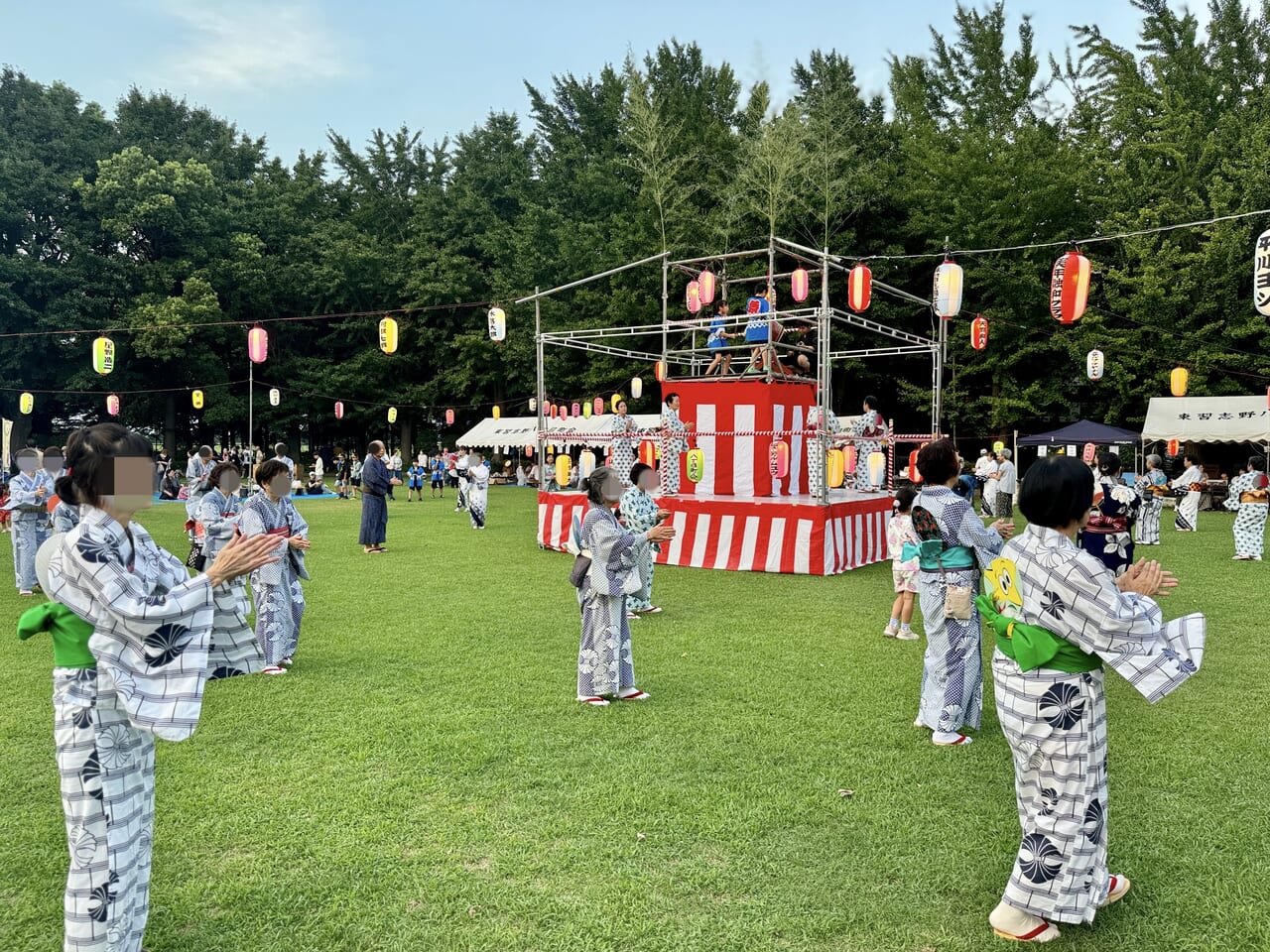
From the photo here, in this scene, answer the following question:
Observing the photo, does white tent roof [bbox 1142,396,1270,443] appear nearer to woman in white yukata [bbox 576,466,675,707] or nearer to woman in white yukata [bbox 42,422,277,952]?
woman in white yukata [bbox 576,466,675,707]

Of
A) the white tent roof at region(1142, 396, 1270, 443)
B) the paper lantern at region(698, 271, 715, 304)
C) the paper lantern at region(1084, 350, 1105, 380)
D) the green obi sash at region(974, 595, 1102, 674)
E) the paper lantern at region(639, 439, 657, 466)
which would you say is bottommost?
the green obi sash at region(974, 595, 1102, 674)

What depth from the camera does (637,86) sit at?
29078mm

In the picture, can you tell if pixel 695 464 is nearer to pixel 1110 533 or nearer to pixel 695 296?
pixel 695 296

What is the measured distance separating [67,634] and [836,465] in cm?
1084

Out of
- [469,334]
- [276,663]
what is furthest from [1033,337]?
[276,663]

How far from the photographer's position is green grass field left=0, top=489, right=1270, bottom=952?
2.97m

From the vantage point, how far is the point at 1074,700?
9.20ft

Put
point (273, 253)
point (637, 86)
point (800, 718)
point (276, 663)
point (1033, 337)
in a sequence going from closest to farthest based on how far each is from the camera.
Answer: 1. point (800, 718)
2. point (276, 663)
3. point (1033, 337)
4. point (637, 86)
5. point (273, 253)

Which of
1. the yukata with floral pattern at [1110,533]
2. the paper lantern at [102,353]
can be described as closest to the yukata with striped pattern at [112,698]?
the yukata with floral pattern at [1110,533]

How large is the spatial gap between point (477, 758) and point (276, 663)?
259 cm

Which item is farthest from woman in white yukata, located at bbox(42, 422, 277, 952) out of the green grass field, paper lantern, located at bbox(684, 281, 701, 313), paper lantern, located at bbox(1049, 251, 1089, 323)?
paper lantern, located at bbox(684, 281, 701, 313)

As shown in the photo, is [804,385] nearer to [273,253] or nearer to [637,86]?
[637,86]

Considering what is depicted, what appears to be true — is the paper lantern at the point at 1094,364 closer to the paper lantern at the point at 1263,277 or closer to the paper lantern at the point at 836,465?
the paper lantern at the point at 1263,277

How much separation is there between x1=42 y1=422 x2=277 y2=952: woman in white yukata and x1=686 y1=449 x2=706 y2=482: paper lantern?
424 inches
